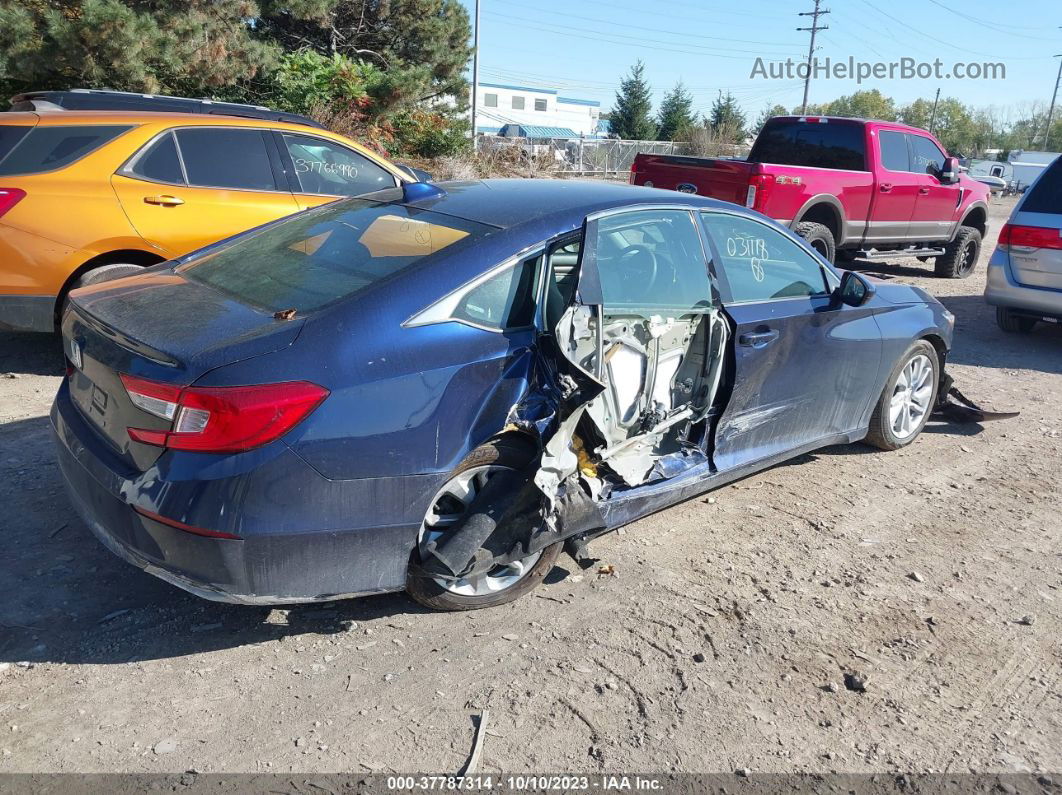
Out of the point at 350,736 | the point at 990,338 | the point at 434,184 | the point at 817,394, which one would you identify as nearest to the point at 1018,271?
the point at 990,338

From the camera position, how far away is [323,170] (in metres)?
7.34

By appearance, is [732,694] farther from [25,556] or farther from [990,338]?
[990,338]

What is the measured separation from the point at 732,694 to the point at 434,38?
24.4 meters

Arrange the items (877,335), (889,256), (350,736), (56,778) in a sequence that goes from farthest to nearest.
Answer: (889,256)
(877,335)
(350,736)
(56,778)

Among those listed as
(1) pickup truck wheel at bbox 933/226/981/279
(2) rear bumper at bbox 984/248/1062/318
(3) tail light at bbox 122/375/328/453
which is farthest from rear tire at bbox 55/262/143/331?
(1) pickup truck wheel at bbox 933/226/981/279

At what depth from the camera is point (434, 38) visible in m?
24.7

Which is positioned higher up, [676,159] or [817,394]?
[676,159]

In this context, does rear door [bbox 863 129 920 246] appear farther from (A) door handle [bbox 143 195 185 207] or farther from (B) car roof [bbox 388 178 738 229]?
(A) door handle [bbox 143 195 185 207]

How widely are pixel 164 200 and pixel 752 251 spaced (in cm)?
421

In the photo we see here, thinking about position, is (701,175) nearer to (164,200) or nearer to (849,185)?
(849,185)

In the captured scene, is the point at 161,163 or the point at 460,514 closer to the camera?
the point at 460,514

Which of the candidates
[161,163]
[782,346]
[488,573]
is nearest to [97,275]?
[161,163]

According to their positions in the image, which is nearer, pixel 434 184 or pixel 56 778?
pixel 56 778

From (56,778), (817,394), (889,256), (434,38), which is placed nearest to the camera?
(56,778)
